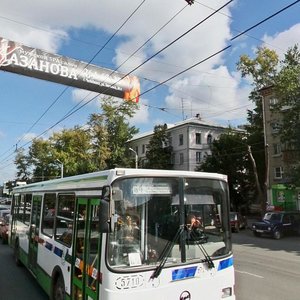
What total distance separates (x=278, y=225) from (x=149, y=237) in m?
22.8

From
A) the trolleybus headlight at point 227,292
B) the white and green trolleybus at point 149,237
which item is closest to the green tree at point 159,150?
the white and green trolleybus at point 149,237

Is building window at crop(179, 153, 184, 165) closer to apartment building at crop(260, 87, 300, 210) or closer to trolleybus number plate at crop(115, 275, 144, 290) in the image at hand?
apartment building at crop(260, 87, 300, 210)

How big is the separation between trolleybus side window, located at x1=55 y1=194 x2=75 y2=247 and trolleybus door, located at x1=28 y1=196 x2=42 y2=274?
201 cm

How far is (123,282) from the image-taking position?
5270 millimetres

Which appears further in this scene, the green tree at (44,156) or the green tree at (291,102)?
the green tree at (44,156)

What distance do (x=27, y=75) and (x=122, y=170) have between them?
1084cm

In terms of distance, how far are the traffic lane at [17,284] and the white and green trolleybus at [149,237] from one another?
233 centimetres

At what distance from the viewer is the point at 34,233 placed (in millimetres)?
10141

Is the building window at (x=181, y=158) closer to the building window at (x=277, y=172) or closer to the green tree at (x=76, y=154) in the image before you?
the green tree at (x=76, y=154)

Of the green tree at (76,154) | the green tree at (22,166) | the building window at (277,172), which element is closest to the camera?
the building window at (277,172)

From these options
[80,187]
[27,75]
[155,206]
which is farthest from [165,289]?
[27,75]

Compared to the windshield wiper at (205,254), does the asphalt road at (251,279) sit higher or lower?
lower

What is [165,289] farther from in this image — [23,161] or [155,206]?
[23,161]

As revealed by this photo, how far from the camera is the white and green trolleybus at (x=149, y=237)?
5.34 metres
